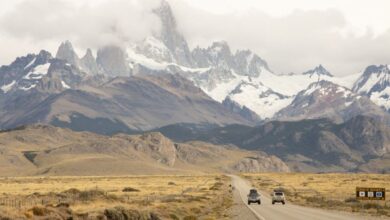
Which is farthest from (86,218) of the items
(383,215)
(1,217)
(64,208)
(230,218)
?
(383,215)

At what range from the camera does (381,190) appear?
254 ft

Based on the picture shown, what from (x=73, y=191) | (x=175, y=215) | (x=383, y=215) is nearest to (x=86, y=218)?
Answer: (x=175, y=215)

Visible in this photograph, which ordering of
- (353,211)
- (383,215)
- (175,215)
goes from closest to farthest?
1. (175,215)
2. (383,215)
3. (353,211)

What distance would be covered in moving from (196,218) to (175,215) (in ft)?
6.43

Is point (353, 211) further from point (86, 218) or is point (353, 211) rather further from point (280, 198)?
point (86, 218)

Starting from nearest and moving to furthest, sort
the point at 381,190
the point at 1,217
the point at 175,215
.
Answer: the point at 1,217 < the point at 175,215 < the point at 381,190

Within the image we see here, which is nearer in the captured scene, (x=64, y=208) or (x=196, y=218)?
(x=64, y=208)

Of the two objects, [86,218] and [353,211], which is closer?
[86,218]

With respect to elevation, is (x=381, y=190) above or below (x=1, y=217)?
above

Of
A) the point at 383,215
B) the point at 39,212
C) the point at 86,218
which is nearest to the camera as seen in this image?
the point at 39,212

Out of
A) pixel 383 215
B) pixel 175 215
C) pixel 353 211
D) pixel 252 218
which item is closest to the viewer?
pixel 175 215

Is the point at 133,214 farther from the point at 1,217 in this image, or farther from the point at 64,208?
the point at 1,217

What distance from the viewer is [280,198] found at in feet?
291

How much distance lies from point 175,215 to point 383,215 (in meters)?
21.6
